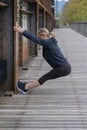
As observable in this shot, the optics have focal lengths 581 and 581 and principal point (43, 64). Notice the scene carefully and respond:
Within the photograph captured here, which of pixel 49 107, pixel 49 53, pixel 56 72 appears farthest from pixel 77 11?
pixel 49 107

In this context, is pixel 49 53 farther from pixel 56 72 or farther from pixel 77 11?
pixel 77 11

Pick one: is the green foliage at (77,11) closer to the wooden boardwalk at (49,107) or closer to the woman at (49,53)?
the wooden boardwalk at (49,107)

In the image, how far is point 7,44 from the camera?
36.0ft

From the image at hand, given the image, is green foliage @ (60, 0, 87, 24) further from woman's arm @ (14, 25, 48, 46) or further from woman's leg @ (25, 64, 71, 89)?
woman's arm @ (14, 25, 48, 46)

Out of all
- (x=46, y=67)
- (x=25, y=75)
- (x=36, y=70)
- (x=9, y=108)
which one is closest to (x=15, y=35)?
(x=9, y=108)

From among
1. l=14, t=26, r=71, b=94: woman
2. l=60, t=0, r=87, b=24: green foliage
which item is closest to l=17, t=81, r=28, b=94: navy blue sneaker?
l=14, t=26, r=71, b=94: woman

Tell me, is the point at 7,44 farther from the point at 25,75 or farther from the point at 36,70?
the point at 36,70

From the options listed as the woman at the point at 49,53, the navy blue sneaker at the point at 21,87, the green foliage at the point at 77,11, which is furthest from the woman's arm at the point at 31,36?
the green foliage at the point at 77,11

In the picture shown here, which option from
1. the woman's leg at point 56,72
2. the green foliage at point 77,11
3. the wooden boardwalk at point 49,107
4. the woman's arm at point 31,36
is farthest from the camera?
the green foliage at point 77,11

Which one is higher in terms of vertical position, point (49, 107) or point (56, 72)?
point (56, 72)

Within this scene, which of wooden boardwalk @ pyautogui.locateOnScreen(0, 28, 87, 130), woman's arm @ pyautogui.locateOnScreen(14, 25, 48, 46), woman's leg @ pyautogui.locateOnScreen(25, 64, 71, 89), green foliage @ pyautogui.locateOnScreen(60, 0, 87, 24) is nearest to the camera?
wooden boardwalk @ pyautogui.locateOnScreen(0, 28, 87, 130)

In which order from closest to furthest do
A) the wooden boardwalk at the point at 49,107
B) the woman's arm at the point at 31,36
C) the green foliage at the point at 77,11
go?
the wooden boardwalk at the point at 49,107 → the woman's arm at the point at 31,36 → the green foliage at the point at 77,11

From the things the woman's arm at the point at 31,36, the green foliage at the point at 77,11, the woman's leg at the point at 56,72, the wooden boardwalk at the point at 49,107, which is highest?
the woman's arm at the point at 31,36

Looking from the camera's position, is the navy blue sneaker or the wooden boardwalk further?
the navy blue sneaker
